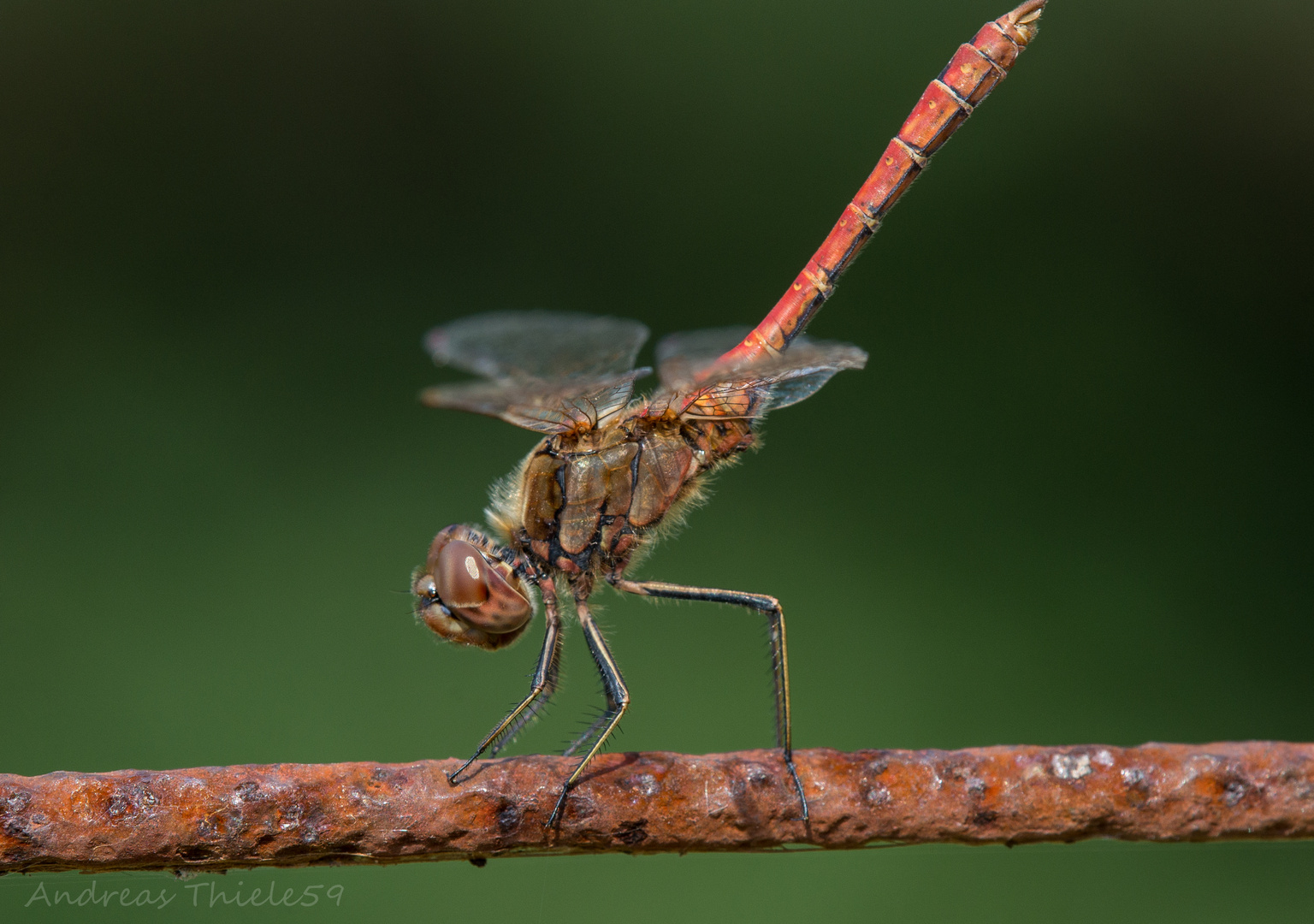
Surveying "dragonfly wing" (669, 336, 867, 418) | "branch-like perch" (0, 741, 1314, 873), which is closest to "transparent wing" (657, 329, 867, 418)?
"dragonfly wing" (669, 336, 867, 418)

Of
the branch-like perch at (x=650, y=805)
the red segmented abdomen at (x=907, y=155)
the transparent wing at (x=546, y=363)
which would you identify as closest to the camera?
the branch-like perch at (x=650, y=805)

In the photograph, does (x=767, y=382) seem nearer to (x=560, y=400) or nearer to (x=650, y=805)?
(x=560, y=400)

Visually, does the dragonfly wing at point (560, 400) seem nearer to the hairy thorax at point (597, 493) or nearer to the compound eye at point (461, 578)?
the hairy thorax at point (597, 493)

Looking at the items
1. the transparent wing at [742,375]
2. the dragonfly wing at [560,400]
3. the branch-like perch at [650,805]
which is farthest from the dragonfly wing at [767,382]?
the branch-like perch at [650,805]

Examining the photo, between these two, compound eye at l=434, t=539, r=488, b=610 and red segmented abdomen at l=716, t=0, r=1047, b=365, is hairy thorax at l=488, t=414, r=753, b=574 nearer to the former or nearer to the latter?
compound eye at l=434, t=539, r=488, b=610

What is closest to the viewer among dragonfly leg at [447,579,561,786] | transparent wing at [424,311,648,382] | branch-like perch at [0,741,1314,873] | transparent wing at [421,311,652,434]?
branch-like perch at [0,741,1314,873]

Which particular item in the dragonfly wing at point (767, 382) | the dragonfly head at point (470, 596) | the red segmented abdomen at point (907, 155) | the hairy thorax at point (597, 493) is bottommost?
the dragonfly head at point (470, 596)

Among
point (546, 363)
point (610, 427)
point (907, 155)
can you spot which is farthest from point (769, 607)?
point (907, 155)
